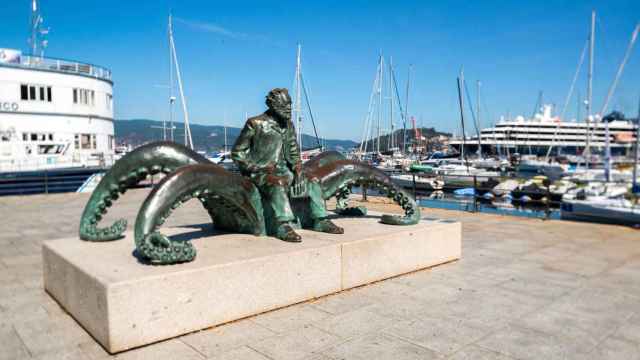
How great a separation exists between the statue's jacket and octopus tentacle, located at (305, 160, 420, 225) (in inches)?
28.4

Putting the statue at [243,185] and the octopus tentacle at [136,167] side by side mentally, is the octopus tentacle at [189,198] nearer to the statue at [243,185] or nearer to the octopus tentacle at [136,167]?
the statue at [243,185]

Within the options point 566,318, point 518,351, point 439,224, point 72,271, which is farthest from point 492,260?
point 72,271

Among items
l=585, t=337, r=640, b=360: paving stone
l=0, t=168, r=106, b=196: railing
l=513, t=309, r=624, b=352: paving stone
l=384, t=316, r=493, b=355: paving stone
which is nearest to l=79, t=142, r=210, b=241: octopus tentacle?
l=384, t=316, r=493, b=355: paving stone

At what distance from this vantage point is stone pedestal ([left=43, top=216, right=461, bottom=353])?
13.9 ft

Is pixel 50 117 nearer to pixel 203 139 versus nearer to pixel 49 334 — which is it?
pixel 49 334

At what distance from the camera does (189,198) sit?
534 cm

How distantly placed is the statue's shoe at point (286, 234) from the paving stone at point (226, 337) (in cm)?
129

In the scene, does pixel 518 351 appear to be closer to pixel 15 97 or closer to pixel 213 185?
pixel 213 185

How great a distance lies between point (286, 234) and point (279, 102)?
1.69 meters

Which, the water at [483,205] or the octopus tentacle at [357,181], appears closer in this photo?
the octopus tentacle at [357,181]

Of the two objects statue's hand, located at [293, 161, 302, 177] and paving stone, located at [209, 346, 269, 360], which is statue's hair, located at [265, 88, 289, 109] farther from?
paving stone, located at [209, 346, 269, 360]

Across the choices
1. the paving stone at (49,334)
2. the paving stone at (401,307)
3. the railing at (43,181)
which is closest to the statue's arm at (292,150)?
the paving stone at (401,307)

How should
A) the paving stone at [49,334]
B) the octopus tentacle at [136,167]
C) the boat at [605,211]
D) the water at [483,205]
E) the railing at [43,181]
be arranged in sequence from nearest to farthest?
1. the paving stone at [49,334]
2. the octopus tentacle at [136,167]
3. the water at [483,205]
4. the boat at [605,211]
5. the railing at [43,181]

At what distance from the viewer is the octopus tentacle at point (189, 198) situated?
4.74 meters
